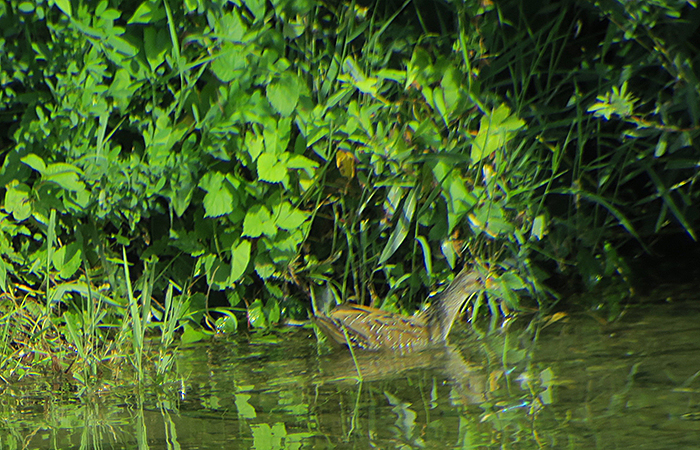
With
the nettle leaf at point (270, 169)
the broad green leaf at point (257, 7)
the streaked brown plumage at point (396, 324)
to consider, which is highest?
the broad green leaf at point (257, 7)

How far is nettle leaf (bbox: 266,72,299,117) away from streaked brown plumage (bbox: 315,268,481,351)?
85 centimetres

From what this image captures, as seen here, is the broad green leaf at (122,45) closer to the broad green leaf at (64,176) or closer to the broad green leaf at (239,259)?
the broad green leaf at (64,176)

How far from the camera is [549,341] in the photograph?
3055mm

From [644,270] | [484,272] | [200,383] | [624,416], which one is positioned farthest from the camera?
[644,270]

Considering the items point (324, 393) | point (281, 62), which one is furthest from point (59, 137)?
point (324, 393)

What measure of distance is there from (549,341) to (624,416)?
0.83 metres

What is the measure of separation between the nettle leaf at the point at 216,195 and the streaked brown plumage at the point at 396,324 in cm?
60

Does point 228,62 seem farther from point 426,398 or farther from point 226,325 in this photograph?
point 426,398

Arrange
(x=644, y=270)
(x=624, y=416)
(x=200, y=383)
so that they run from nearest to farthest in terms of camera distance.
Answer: (x=624, y=416) → (x=200, y=383) → (x=644, y=270)

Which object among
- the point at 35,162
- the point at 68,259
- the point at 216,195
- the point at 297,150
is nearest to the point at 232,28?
the point at 297,150

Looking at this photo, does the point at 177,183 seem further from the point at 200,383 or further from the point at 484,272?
the point at 484,272

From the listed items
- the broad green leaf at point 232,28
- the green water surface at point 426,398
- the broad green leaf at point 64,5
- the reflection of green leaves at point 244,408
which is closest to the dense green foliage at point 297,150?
the broad green leaf at point 232,28

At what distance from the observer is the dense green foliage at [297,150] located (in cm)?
309

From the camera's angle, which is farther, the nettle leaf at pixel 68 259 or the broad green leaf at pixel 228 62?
the nettle leaf at pixel 68 259
